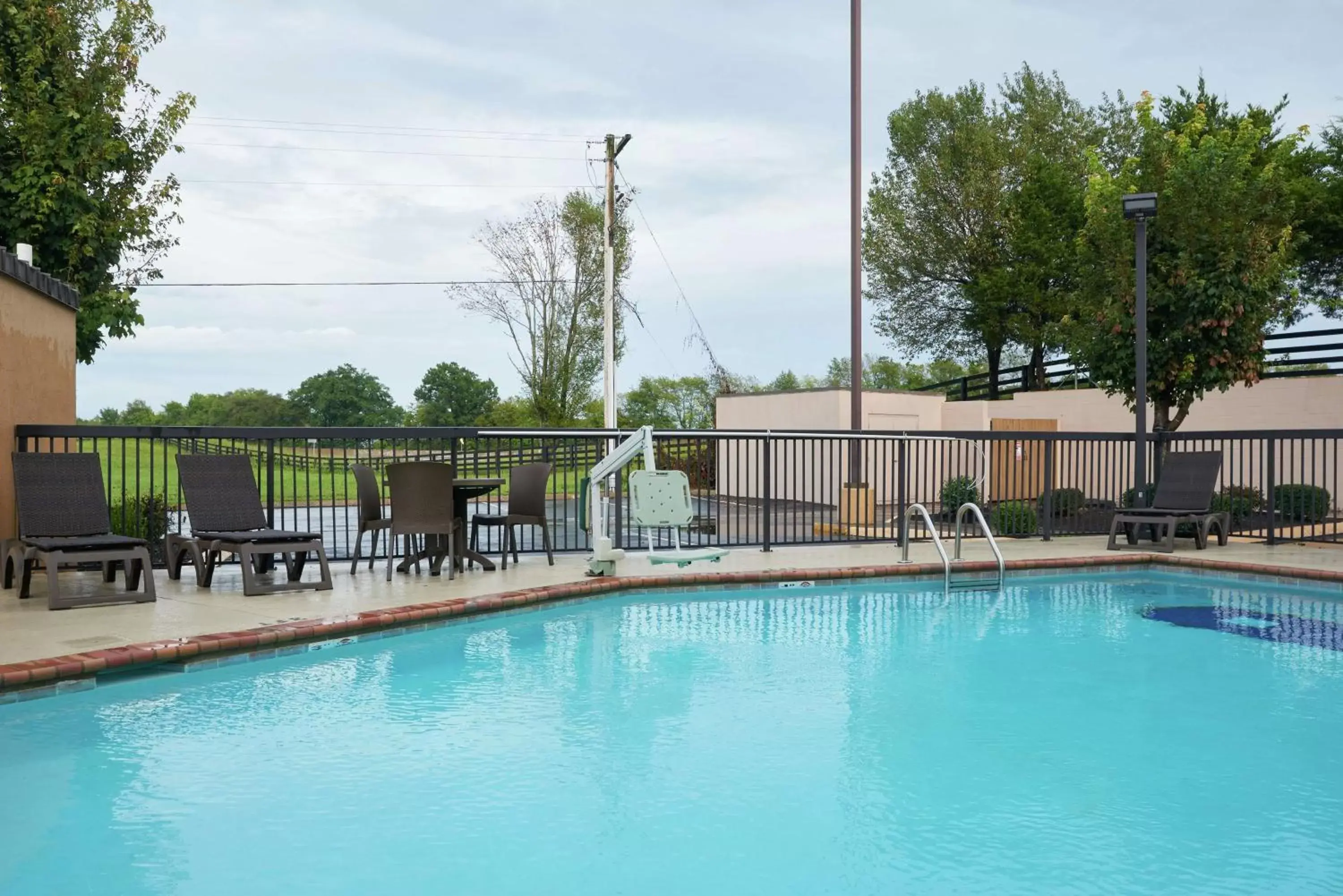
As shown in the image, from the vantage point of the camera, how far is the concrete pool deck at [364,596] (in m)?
5.64

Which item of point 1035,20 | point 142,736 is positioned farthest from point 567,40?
point 142,736

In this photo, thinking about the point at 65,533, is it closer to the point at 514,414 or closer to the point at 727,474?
the point at 727,474

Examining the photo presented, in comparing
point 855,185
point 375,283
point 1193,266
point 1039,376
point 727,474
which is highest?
point 375,283

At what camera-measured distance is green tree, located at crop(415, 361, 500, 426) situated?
55125 millimetres

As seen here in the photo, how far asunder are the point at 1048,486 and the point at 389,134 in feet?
76.3

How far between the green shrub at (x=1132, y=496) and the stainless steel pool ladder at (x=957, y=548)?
3.44 meters

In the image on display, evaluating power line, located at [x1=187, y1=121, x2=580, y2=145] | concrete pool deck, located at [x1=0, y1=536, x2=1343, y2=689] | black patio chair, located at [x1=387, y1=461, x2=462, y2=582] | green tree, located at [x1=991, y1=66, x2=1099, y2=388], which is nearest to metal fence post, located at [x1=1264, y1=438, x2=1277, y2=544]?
concrete pool deck, located at [x1=0, y1=536, x2=1343, y2=689]

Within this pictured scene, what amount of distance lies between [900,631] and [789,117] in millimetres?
21007

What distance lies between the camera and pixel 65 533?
24.6 feet

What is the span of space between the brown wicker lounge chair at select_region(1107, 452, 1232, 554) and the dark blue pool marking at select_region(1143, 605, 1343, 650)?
2.90 m

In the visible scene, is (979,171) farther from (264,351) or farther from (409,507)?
(409,507)

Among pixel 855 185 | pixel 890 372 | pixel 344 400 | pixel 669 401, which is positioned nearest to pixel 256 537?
pixel 855 185

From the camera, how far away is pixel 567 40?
23.8 m

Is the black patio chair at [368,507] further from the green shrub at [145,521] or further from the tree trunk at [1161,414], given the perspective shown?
the tree trunk at [1161,414]
